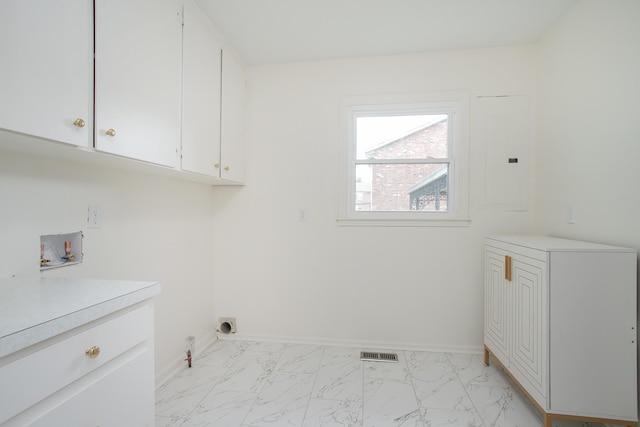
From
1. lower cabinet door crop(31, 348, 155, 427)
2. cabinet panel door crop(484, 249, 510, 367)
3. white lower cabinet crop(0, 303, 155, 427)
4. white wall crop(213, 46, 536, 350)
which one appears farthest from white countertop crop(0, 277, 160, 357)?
cabinet panel door crop(484, 249, 510, 367)

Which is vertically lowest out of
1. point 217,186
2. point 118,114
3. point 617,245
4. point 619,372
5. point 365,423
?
point 365,423

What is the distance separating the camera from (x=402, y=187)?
2.37 m

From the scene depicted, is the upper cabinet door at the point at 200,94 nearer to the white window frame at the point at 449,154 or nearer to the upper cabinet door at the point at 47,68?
the upper cabinet door at the point at 47,68

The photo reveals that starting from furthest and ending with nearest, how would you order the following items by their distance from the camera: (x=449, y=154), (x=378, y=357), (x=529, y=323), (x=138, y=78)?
(x=449, y=154)
(x=378, y=357)
(x=529, y=323)
(x=138, y=78)

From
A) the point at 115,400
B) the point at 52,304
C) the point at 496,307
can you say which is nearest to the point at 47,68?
the point at 52,304

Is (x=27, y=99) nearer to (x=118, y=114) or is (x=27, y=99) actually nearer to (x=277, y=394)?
(x=118, y=114)

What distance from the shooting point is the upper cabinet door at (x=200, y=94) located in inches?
64.1

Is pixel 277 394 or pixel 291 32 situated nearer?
pixel 277 394

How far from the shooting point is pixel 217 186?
253 cm

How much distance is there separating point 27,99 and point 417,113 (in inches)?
92.6

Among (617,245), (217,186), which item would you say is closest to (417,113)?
(617,245)

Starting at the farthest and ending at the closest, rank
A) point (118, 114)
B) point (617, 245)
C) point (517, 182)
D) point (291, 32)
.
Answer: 1. point (517, 182)
2. point (291, 32)
3. point (617, 245)
4. point (118, 114)

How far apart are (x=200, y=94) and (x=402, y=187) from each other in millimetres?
1719

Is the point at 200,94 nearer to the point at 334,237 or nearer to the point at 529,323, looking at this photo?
the point at 334,237
